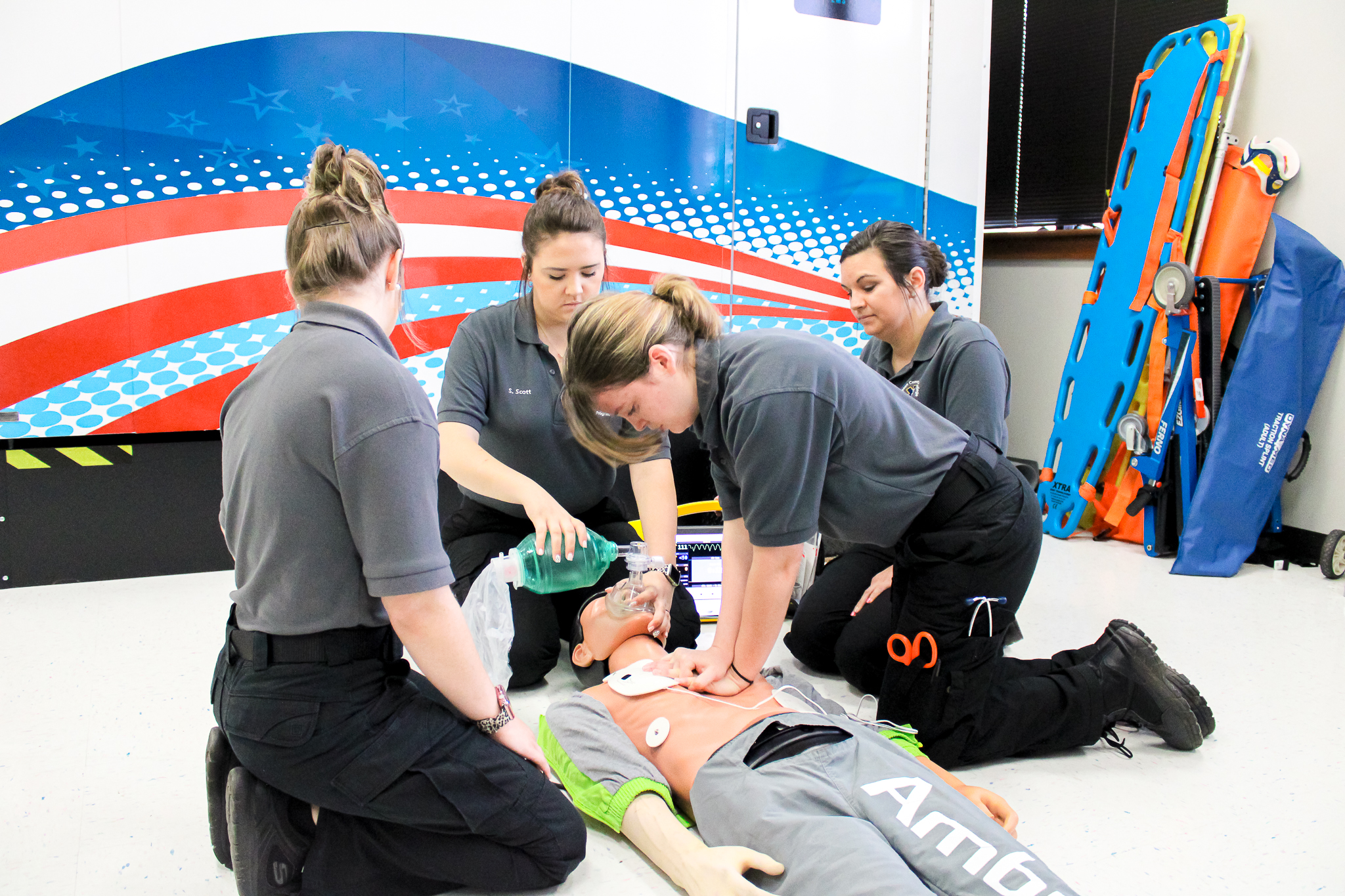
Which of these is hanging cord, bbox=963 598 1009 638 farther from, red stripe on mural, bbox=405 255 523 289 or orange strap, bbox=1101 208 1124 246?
orange strap, bbox=1101 208 1124 246

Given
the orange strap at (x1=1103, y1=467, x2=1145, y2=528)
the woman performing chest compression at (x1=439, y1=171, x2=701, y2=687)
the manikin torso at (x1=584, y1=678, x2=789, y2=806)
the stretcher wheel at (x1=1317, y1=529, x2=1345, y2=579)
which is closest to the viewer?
the manikin torso at (x1=584, y1=678, x2=789, y2=806)

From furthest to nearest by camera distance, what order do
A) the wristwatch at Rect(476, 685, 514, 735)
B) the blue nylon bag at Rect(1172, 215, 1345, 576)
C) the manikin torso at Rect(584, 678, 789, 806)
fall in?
the blue nylon bag at Rect(1172, 215, 1345, 576) < the manikin torso at Rect(584, 678, 789, 806) < the wristwatch at Rect(476, 685, 514, 735)

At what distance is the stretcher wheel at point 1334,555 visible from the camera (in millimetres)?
3250

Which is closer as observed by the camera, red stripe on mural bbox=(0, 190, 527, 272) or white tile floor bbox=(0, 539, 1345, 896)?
white tile floor bbox=(0, 539, 1345, 896)

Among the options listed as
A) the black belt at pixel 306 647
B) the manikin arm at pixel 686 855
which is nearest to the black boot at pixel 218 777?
the black belt at pixel 306 647

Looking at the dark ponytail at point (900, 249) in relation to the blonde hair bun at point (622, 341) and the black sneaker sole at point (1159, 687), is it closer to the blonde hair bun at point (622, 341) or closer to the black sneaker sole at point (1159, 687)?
the blonde hair bun at point (622, 341)

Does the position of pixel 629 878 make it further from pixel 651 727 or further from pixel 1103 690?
pixel 1103 690

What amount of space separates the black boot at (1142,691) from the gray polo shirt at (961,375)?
1.78ft

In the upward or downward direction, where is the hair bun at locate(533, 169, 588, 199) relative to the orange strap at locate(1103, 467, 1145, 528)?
upward

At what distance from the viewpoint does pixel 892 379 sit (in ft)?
8.25

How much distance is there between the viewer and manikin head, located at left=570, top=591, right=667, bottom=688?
198 cm

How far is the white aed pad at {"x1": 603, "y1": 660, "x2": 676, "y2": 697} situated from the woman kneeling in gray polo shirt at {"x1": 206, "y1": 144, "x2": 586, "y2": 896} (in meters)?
0.29

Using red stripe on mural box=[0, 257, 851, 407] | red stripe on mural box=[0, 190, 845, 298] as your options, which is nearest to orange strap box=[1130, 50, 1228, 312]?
red stripe on mural box=[0, 190, 845, 298]

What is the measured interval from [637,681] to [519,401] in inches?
34.6
